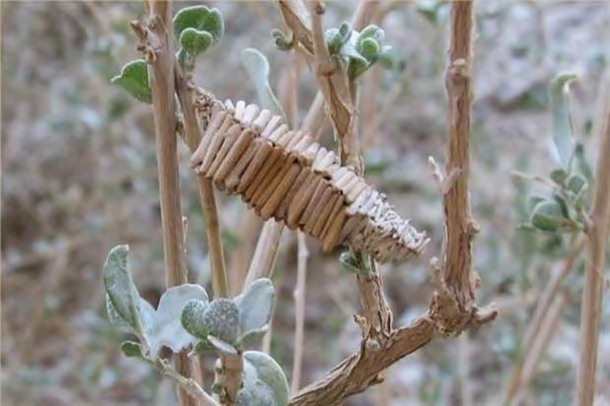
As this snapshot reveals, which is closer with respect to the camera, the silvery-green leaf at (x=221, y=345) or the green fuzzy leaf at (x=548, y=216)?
the silvery-green leaf at (x=221, y=345)

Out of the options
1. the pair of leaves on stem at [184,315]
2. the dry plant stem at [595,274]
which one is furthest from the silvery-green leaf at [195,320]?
the dry plant stem at [595,274]

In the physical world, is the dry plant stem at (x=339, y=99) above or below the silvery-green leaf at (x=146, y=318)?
above

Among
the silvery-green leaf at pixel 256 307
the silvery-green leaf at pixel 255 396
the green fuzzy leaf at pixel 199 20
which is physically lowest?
the silvery-green leaf at pixel 255 396

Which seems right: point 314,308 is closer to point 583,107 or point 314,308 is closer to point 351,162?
point 583,107

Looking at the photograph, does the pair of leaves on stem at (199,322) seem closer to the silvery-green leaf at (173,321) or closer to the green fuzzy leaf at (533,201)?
the silvery-green leaf at (173,321)

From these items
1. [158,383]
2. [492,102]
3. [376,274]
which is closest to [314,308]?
[492,102]

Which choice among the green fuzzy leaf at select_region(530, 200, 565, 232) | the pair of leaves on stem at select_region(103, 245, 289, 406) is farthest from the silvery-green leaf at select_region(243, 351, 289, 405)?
the green fuzzy leaf at select_region(530, 200, 565, 232)

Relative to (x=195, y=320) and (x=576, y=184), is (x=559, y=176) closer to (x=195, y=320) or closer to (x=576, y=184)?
(x=576, y=184)

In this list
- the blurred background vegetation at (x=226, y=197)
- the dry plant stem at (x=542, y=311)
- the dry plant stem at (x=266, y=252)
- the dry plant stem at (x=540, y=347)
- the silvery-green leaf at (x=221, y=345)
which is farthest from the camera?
the blurred background vegetation at (x=226, y=197)
